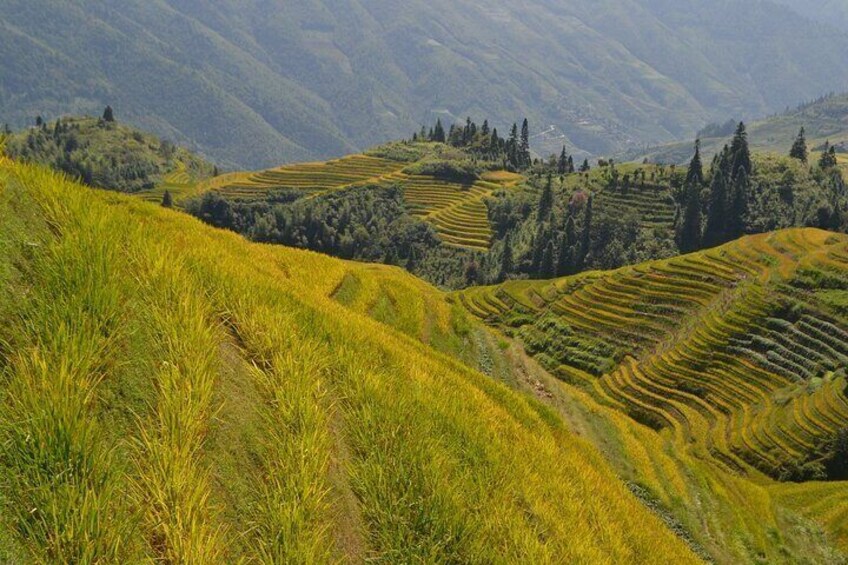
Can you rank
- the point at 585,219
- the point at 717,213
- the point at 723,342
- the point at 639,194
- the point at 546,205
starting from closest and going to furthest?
the point at 723,342, the point at 717,213, the point at 585,219, the point at 546,205, the point at 639,194

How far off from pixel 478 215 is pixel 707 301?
123m

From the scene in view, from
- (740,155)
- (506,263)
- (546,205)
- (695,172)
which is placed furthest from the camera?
(546,205)

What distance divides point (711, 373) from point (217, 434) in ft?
240

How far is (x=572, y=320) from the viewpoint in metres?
82.4

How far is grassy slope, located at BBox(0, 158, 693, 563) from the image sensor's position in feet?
14.5

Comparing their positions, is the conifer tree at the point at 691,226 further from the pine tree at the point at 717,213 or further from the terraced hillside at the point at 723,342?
the terraced hillside at the point at 723,342

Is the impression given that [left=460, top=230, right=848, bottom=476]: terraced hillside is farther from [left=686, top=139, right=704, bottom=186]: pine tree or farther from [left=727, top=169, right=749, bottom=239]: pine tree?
[left=686, top=139, right=704, bottom=186]: pine tree

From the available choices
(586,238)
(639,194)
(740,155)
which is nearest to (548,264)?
(586,238)

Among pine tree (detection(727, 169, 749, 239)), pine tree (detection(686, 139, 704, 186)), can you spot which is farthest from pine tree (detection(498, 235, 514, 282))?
pine tree (detection(686, 139, 704, 186))

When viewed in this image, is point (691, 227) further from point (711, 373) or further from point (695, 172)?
point (711, 373)

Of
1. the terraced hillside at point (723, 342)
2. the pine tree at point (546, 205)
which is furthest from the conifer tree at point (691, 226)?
the terraced hillside at point (723, 342)

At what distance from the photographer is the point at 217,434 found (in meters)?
6.01

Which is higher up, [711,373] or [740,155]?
[740,155]

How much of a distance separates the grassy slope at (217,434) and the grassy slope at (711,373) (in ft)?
56.3
